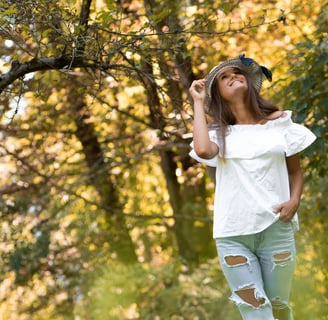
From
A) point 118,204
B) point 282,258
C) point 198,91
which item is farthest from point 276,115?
point 118,204

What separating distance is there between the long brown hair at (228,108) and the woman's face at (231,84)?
25mm

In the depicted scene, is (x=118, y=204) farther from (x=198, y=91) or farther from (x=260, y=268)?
(x=260, y=268)

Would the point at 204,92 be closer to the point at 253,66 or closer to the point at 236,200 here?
the point at 253,66

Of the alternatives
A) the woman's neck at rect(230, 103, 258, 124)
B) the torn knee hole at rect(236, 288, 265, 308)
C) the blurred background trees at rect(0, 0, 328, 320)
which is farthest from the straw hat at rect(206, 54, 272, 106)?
the blurred background trees at rect(0, 0, 328, 320)

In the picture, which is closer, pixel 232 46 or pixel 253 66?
pixel 253 66

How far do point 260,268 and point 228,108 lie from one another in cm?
77

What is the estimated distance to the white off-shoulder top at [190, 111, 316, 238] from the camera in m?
3.12

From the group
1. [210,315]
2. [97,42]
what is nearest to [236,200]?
[97,42]

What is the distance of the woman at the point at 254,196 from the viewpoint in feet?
10.2

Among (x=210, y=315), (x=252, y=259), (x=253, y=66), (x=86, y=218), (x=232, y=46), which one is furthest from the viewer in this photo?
(x=86, y=218)

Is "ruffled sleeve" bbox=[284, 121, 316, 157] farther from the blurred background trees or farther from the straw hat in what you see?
the blurred background trees

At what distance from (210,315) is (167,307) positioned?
0.49m

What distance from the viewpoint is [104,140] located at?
8.55 m

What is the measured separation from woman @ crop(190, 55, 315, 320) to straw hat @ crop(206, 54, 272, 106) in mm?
74
